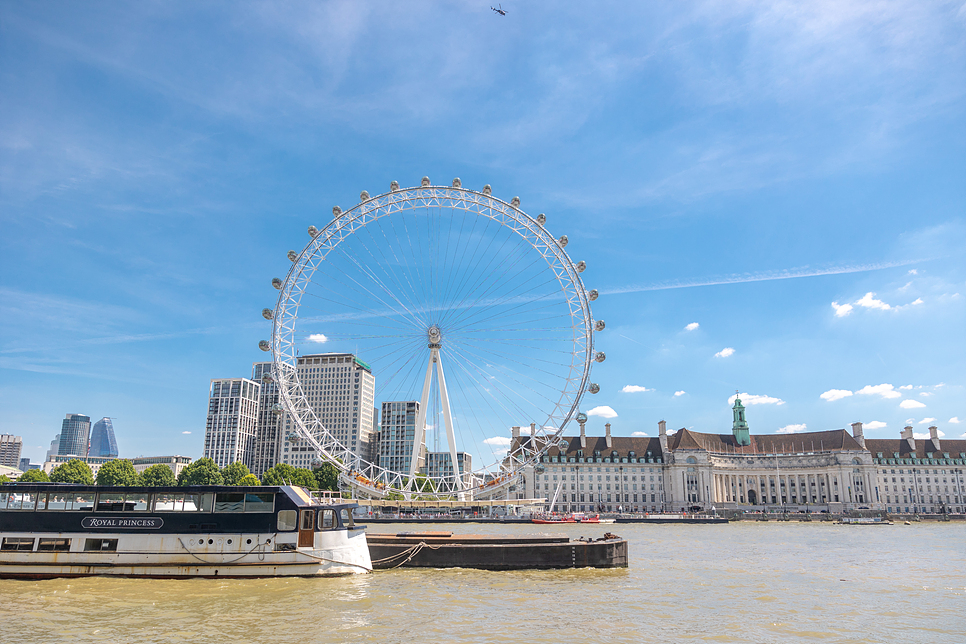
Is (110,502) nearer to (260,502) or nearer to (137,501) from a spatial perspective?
(137,501)

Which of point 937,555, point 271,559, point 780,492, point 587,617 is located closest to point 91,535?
point 271,559

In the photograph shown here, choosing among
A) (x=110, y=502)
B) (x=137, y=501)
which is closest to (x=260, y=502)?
(x=137, y=501)

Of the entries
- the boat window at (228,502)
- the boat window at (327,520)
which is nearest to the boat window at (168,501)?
the boat window at (228,502)

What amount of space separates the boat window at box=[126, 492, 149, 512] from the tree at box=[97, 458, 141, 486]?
372ft

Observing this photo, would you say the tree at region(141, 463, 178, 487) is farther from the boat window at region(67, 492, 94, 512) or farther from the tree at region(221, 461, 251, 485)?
the boat window at region(67, 492, 94, 512)

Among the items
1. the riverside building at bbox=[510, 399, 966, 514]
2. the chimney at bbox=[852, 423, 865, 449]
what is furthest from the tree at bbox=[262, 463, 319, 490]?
the chimney at bbox=[852, 423, 865, 449]

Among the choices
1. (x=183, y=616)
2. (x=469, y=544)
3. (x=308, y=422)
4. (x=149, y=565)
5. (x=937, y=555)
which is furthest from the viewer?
(x=308, y=422)

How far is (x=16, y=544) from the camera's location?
109 feet

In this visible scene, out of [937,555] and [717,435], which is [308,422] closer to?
[937,555]

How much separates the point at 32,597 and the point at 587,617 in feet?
75.2

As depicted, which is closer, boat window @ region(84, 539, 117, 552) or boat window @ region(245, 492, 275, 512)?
boat window @ region(84, 539, 117, 552)

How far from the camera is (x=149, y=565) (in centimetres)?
3338

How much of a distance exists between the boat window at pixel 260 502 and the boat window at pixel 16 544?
10.0 m

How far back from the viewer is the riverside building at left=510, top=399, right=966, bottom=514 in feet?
573
